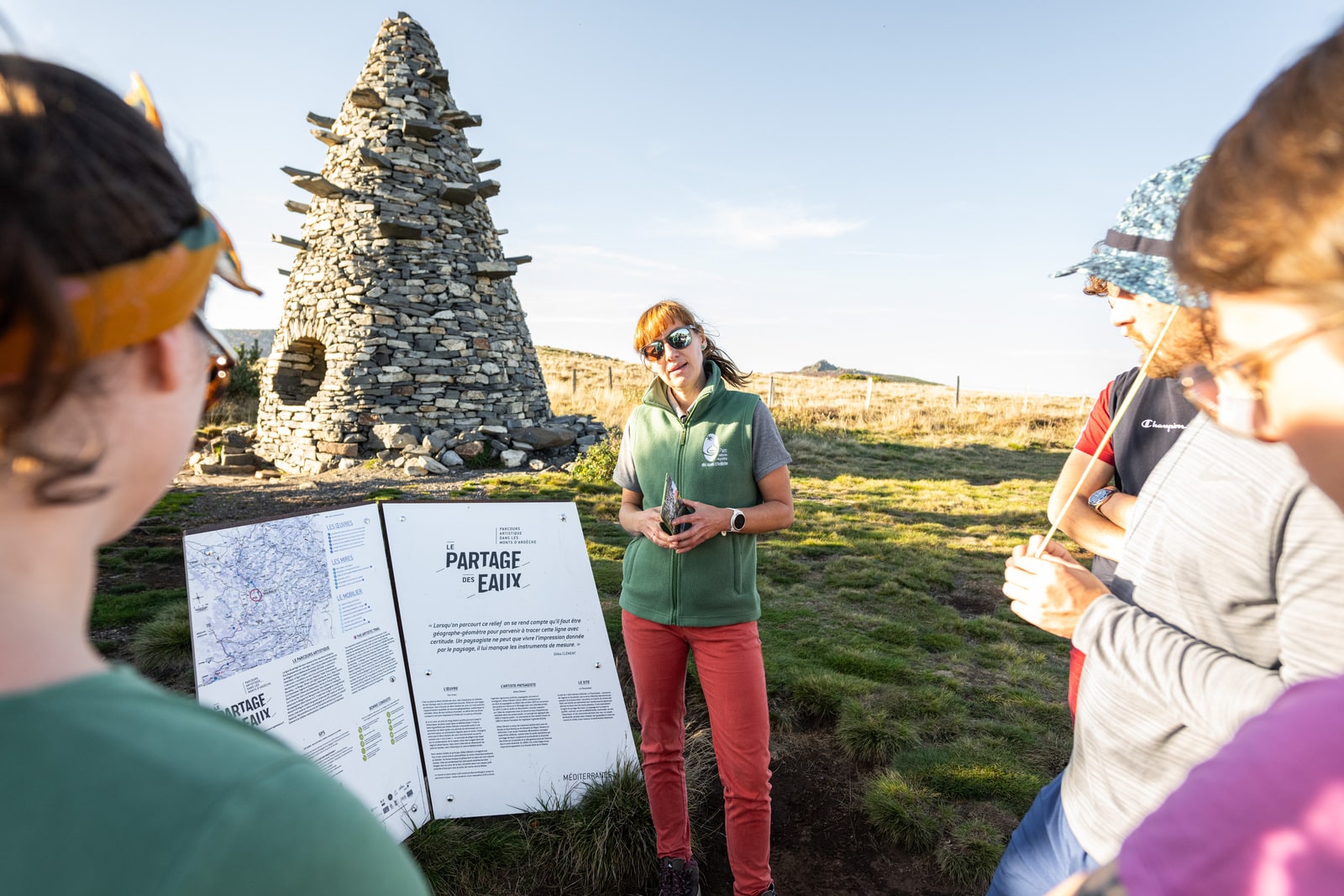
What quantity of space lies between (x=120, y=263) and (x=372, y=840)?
0.53 meters

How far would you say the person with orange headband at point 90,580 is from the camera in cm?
53

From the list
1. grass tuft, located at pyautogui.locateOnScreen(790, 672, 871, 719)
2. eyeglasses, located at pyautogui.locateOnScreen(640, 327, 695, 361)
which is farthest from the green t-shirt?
grass tuft, located at pyautogui.locateOnScreen(790, 672, 871, 719)

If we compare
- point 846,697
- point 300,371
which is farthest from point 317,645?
point 300,371

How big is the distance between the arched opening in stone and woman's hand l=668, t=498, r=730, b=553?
11560 mm

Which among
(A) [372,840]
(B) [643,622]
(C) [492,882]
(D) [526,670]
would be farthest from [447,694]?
(A) [372,840]

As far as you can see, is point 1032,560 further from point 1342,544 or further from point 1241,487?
point 1342,544

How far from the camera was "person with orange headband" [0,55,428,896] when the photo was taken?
531 mm

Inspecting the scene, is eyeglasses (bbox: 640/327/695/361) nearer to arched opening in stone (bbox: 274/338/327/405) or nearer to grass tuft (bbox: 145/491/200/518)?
grass tuft (bbox: 145/491/200/518)

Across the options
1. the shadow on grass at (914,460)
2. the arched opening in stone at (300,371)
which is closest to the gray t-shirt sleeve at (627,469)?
the shadow on grass at (914,460)

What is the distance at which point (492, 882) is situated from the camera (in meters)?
2.86

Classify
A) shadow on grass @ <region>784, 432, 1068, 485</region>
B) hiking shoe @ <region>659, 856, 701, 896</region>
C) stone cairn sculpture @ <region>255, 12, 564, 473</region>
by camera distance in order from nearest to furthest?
hiking shoe @ <region>659, 856, 701, 896</region> < stone cairn sculpture @ <region>255, 12, 564, 473</region> < shadow on grass @ <region>784, 432, 1068, 485</region>

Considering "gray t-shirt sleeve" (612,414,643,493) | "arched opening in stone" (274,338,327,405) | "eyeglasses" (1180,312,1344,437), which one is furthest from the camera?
"arched opening in stone" (274,338,327,405)

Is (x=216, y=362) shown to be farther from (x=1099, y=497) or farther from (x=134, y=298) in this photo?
(x=1099, y=497)

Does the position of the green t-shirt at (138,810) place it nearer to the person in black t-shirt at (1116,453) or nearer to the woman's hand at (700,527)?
the person in black t-shirt at (1116,453)
